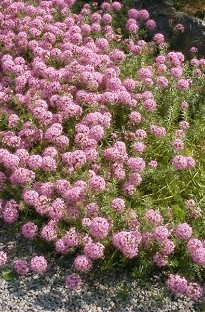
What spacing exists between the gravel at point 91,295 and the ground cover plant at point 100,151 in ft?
0.49

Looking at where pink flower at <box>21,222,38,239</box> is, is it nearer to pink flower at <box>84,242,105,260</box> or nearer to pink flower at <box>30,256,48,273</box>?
pink flower at <box>30,256,48,273</box>

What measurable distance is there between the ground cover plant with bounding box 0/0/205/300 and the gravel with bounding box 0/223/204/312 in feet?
0.49

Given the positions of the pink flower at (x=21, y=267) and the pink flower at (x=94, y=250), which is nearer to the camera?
the pink flower at (x=94, y=250)

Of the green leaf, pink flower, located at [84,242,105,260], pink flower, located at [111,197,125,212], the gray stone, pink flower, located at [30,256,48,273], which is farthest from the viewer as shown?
the gray stone

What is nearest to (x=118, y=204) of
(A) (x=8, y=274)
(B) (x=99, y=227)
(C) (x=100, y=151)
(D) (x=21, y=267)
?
(B) (x=99, y=227)

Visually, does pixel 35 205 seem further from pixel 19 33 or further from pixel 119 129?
pixel 19 33

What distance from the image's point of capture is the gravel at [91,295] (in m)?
5.55

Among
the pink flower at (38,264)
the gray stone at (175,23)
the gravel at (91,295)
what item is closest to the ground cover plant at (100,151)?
the pink flower at (38,264)

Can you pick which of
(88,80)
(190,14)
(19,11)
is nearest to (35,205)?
(88,80)

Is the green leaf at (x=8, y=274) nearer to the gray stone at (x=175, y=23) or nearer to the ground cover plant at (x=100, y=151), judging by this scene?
the ground cover plant at (x=100, y=151)

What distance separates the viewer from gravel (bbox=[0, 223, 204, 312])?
5551mm

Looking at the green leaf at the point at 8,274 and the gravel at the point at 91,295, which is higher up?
the gravel at the point at 91,295

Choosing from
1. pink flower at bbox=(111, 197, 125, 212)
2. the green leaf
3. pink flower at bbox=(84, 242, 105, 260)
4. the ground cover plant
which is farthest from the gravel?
pink flower at bbox=(111, 197, 125, 212)

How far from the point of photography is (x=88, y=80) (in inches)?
282
